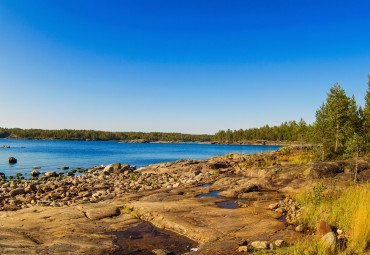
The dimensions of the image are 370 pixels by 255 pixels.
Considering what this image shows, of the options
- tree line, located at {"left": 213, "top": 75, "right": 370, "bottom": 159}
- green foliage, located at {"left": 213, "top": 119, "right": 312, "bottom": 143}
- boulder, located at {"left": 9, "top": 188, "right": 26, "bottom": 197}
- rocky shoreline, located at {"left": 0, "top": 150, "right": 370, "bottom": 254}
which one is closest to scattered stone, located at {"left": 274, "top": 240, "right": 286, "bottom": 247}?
rocky shoreline, located at {"left": 0, "top": 150, "right": 370, "bottom": 254}

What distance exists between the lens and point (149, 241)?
8883 millimetres

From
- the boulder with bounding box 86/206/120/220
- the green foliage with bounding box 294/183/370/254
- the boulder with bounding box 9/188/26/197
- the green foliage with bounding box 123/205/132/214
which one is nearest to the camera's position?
the green foliage with bounding box 294/183/370/254

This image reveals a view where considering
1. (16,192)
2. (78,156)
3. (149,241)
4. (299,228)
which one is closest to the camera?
(149,241)

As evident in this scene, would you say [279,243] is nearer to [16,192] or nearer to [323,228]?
[323,228]

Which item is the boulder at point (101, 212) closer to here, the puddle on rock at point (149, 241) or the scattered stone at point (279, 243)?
the puddle on rock at point (149, 241)

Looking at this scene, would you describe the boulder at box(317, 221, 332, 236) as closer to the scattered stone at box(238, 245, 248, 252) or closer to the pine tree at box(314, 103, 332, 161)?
the scattered stone at box(238, 245, 248, 252)

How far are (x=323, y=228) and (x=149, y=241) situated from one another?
6.35 m

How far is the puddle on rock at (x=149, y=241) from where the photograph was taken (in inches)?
319

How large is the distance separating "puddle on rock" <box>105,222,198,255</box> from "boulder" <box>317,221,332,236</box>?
4.40 meters

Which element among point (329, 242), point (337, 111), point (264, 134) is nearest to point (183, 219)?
point (329, 242)

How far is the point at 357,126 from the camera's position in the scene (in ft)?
131

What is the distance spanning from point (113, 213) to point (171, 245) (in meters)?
4.65

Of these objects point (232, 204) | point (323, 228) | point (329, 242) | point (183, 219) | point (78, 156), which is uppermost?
point (329, 242)

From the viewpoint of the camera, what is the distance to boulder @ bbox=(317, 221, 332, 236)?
26.8 ft
